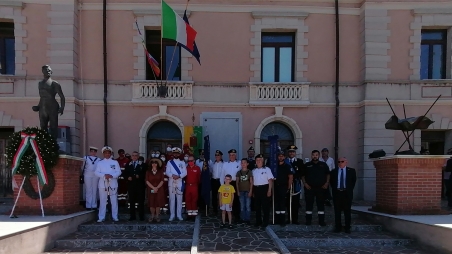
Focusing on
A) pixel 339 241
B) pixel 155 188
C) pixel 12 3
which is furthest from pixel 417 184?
pixel 12 3

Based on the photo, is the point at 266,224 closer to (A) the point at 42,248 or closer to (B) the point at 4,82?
(A) the point at 42,248

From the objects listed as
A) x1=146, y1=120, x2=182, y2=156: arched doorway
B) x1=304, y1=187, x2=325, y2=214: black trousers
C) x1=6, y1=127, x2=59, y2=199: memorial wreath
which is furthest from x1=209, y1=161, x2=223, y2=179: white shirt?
x1=6, y1=127, x2=59, y2=199: memorial wreath

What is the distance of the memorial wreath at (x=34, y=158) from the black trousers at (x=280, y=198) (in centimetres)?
544

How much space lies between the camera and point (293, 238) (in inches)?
306

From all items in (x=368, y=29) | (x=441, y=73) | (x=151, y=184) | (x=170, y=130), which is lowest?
(x=151, y=184)

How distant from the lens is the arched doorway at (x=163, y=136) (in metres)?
13.3

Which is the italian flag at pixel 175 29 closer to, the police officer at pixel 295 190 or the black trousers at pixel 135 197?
the black trousers at pixel 135 197

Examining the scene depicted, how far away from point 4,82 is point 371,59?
1354cm

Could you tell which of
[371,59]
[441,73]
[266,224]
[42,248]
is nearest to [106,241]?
[42,248]

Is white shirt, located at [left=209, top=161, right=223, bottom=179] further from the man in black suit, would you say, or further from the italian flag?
the italian flag

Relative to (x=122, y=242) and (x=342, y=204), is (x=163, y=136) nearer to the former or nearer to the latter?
(x=122, y=242)

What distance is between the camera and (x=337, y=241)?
7691 mm

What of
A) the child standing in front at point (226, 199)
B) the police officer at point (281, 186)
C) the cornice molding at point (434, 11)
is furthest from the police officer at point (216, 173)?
the cornice molding at point (434, 11)

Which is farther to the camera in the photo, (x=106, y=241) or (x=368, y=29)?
(x=368, y=29)
